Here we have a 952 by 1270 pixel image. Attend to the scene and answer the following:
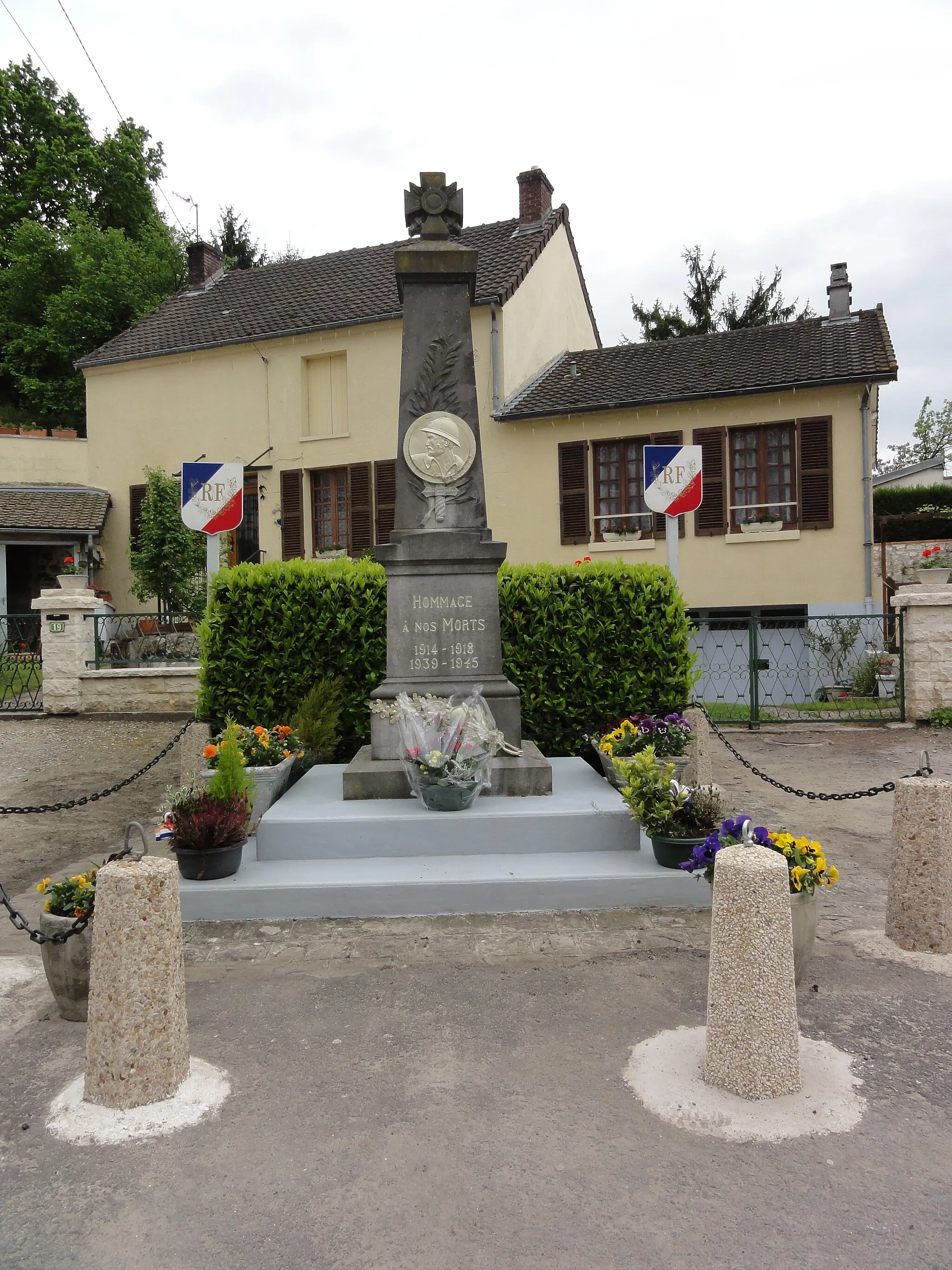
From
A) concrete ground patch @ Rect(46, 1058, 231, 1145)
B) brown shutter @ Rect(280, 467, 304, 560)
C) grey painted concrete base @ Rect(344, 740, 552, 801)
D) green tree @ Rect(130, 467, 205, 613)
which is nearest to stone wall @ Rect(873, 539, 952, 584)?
brown shutter @ Rect(280, 467, 304, 560)

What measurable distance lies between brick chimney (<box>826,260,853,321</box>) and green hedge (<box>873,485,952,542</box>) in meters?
4.38

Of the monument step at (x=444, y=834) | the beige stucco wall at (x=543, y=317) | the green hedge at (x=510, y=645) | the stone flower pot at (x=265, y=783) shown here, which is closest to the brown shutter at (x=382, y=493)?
the beige stucco wall at (x=543, y=317)

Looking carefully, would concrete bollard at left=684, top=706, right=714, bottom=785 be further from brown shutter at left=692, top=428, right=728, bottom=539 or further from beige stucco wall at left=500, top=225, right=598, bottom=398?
beige stucco wall at left=500, top=225, right=598, bottom=398

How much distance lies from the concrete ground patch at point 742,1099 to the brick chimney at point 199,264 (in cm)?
2462

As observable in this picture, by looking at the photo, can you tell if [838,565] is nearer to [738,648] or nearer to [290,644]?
[738,648]

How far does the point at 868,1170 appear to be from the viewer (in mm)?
2738

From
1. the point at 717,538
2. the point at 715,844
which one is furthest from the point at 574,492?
the point at 715,844

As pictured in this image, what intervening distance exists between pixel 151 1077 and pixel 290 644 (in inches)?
195

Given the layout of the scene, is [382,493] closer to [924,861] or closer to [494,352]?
[494,352]

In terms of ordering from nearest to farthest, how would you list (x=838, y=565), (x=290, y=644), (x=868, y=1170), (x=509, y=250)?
(x=868, y=1170) < (x=290, y=644) < (x=838, y=565) < (x=509, y=250)

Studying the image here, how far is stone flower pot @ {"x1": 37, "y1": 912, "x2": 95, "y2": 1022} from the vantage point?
3891 millimetres

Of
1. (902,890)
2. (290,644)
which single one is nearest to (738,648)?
(290,644)

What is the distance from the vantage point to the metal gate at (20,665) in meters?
13.5

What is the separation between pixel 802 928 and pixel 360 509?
16.6 m
